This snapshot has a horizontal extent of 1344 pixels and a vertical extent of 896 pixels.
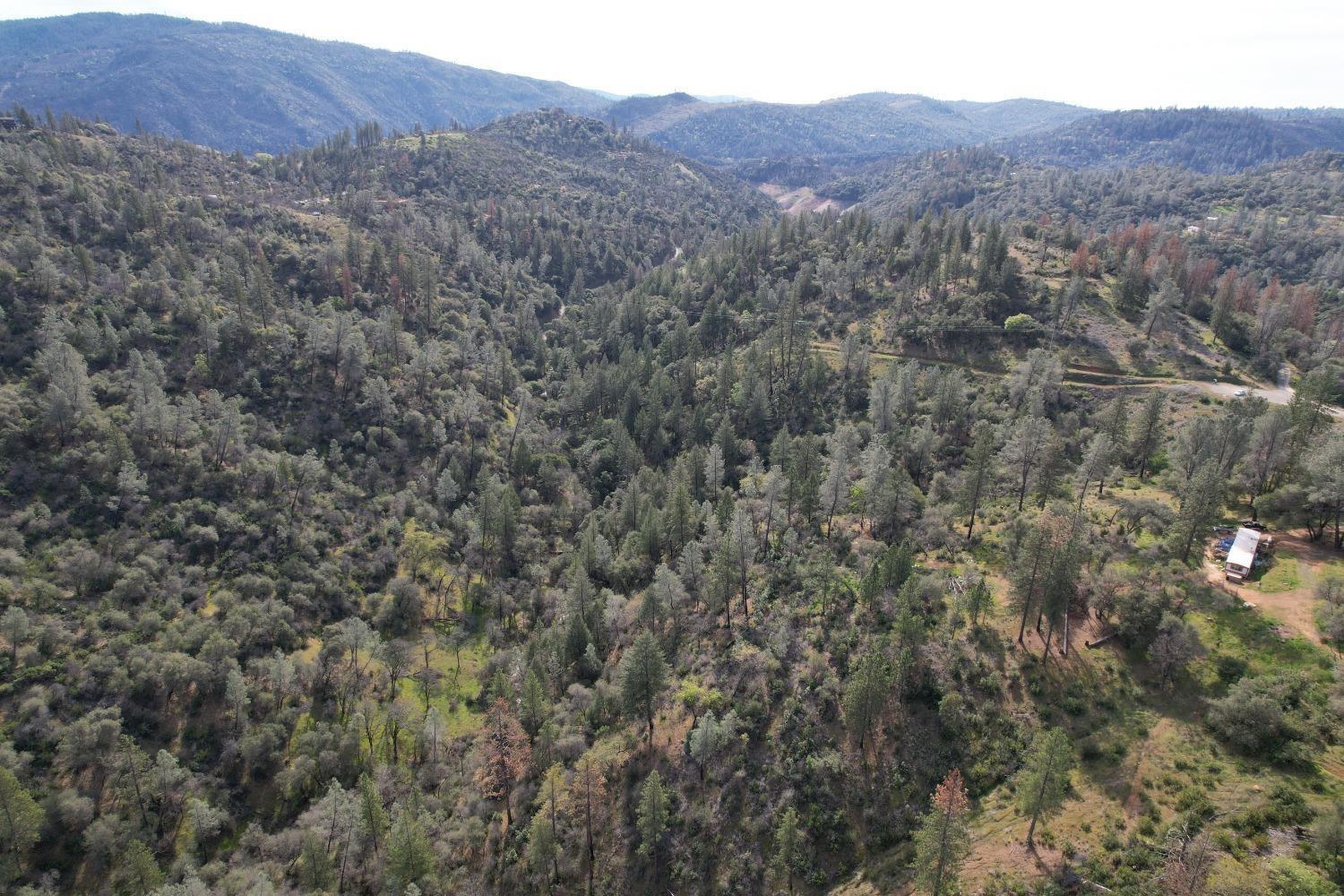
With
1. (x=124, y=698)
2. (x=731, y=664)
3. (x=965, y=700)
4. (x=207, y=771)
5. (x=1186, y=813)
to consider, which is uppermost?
(x=1186, y=813)

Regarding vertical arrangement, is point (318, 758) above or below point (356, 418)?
below

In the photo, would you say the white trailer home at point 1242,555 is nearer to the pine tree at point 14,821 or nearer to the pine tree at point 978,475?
the pine tree at point 978,475

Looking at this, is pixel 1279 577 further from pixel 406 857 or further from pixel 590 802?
pixel 406 857

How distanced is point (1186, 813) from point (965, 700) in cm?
1704

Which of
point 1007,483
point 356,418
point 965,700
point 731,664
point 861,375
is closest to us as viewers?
point 965,700

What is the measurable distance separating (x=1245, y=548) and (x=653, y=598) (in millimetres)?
63105

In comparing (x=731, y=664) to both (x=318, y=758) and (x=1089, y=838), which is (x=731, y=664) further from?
(x=318, y=758)

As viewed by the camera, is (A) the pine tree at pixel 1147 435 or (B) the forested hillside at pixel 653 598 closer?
(B) the forested hillside at pixel 653 598

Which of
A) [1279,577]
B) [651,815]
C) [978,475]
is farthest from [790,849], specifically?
[1279,577]

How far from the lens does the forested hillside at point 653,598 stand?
52.7 meters

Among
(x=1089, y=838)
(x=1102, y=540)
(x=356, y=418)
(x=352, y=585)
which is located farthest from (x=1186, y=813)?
(x=356, y=418)

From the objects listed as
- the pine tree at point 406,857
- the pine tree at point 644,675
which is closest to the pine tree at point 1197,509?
the pine tree at point 644,675

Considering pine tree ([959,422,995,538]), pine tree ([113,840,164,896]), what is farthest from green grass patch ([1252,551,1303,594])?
pine tree ([113,840,164,896])

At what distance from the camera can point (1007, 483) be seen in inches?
3706
